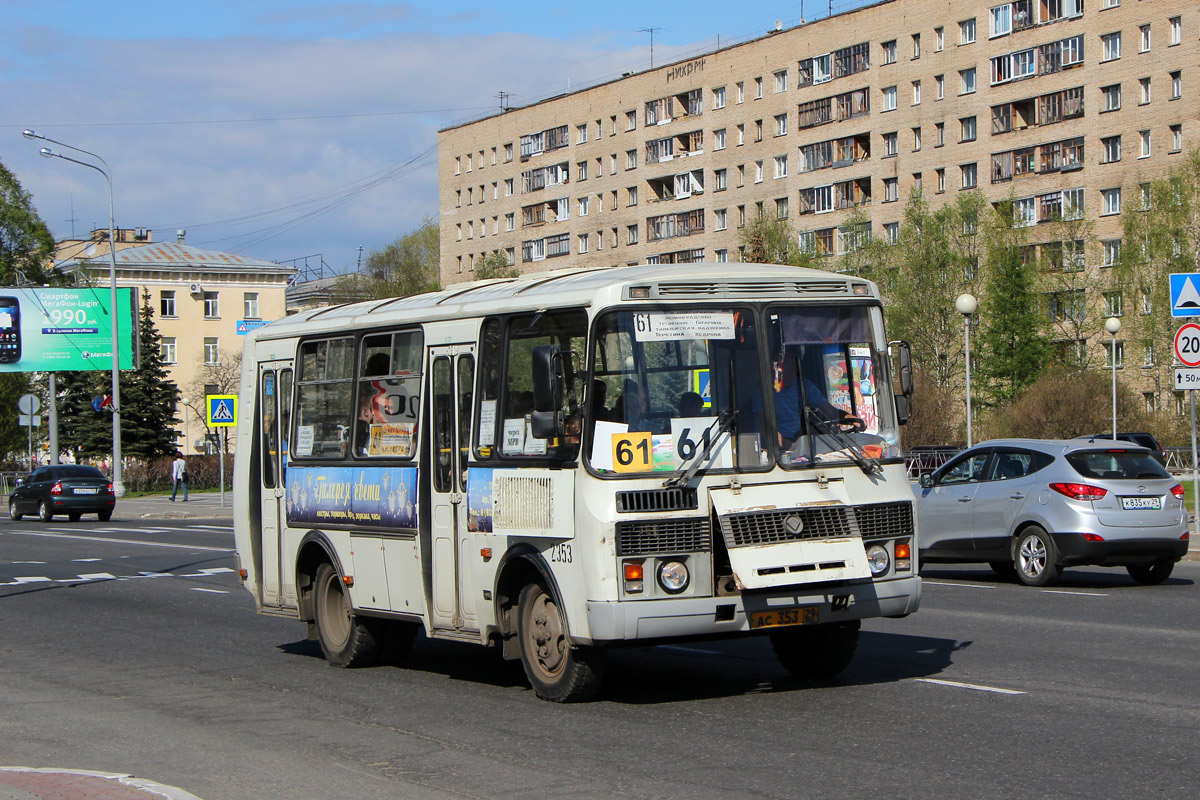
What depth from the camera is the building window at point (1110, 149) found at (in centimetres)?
7462

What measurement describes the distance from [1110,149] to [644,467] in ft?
236

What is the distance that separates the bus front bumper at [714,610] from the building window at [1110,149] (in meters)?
70.9

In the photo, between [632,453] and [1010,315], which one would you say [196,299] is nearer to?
[1010,315]

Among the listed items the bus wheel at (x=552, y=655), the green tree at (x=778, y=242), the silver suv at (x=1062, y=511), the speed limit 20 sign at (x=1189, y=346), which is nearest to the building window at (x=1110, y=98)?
the green tree at (x=778, y=242)

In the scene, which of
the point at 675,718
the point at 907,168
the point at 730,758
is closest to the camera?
the point at 730,758

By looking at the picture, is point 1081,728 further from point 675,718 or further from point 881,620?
point 881,620

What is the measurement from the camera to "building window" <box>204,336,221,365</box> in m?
99.4

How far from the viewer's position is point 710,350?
9.04 metres

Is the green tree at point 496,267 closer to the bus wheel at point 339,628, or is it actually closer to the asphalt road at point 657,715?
the asphalt road at point 657,715

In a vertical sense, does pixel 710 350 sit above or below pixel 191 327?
below

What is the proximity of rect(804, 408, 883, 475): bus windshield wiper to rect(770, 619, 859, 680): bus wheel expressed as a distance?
119 cm

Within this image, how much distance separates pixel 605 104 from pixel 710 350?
97597 mm

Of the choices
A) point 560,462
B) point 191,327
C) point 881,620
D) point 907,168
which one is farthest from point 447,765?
point 191,327

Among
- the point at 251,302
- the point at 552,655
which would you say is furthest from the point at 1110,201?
the point at 552,655
